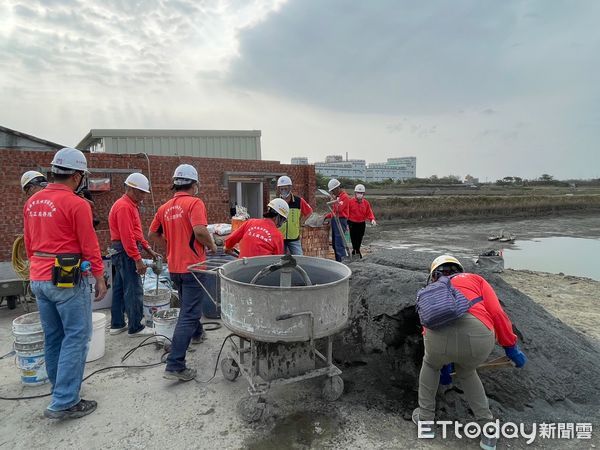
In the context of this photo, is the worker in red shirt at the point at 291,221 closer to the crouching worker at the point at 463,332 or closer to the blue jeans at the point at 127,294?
the blue jeans at the point at 127,294

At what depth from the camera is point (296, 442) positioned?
293cm

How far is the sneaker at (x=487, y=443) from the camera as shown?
287cm

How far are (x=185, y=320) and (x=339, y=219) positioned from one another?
5.79 m

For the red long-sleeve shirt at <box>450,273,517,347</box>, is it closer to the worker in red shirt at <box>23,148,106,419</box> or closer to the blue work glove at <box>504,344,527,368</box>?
the blue work glove at <box>504,344,527,368</box>

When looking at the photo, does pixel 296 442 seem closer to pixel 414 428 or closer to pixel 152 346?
pixel 414 428

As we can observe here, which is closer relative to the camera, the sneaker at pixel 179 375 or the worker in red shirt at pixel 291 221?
the sneaker at pixel 179 375

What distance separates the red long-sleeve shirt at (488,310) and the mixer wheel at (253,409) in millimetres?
1805

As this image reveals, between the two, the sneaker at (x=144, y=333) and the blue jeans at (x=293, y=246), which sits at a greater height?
the blue jeans at (x=293, y=246)

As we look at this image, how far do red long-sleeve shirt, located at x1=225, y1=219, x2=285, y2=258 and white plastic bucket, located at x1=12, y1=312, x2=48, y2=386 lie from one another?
1.98 m

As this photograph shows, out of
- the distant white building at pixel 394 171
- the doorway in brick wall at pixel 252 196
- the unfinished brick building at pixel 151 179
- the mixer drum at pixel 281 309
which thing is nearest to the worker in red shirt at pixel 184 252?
the mixer drum at pixel 281 309

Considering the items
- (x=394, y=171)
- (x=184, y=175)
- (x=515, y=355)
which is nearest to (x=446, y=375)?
(x=515, y=355)

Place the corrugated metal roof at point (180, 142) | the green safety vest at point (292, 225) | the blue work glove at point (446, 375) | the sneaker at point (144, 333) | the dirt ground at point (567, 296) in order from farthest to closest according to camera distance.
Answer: the corrugated metal roof at point (180, 142)
the green safety vest at point (292, 225)
the dirt ground at point (567, 296)
the sneaker at point (144, 333)
the blue work glove at point (446, 375)

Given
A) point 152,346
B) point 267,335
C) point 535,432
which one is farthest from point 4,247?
point 535,432

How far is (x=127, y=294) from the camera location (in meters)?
4.86
